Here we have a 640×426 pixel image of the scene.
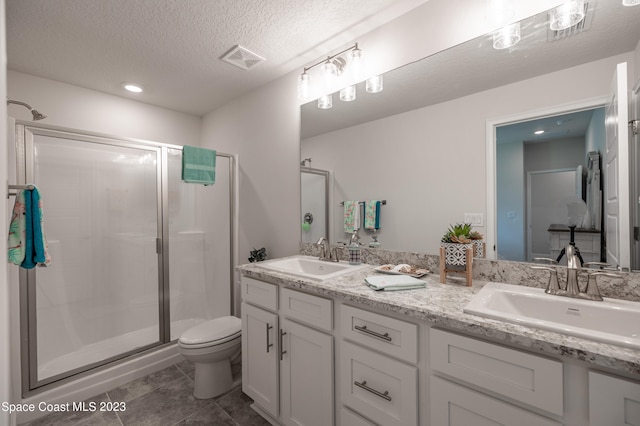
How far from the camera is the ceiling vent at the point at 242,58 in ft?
6.56

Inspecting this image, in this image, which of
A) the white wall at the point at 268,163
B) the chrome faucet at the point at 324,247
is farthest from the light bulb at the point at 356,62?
the chrome faucet at the point at 324,247

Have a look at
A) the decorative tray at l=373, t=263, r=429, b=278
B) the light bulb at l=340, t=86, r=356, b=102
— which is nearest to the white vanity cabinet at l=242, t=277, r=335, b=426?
the decorative tray at l=373, t=263, r=429, b=278

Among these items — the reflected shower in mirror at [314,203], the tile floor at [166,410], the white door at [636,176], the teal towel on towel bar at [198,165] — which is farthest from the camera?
the teal towel on towel bar at [198,165]

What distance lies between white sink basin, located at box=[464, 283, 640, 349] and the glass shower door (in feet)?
8.13

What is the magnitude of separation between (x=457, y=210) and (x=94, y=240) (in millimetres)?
2689

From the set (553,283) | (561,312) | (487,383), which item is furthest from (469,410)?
(553,283)

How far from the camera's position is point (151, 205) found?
8.02ft

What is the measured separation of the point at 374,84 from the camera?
5.69ft

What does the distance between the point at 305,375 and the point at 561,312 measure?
44.7 inches

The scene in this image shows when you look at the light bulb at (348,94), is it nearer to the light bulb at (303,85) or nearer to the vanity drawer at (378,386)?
the light bulb at (303,85)

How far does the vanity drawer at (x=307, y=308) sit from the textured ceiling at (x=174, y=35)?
5.25 feet

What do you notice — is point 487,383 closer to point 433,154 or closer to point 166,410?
point 433,154

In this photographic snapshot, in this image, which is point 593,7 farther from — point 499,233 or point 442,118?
point 499,233

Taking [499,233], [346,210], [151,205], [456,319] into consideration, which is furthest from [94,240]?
[499,233]
